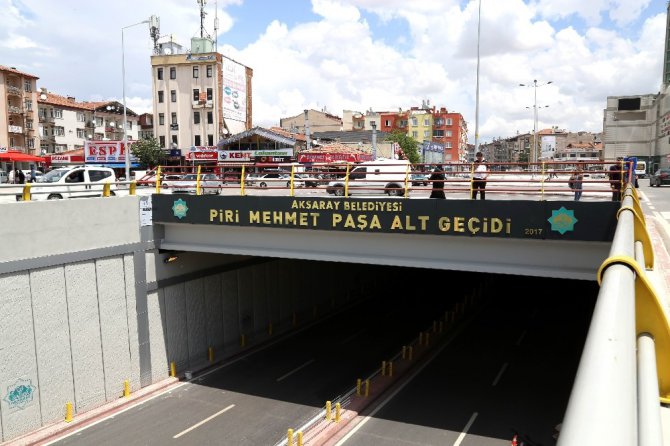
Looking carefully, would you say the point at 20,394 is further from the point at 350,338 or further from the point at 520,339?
the point at 520,339

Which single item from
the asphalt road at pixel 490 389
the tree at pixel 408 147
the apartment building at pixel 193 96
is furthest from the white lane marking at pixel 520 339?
the tree at pixel 408 147

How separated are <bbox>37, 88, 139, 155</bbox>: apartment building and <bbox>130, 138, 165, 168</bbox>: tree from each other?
18.9 m

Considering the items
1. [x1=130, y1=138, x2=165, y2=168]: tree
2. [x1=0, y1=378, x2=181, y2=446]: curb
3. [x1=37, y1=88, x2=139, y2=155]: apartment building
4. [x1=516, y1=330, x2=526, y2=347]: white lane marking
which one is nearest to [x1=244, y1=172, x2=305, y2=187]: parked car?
[x1=0, y1=378, x2=181, y2=446]: curb

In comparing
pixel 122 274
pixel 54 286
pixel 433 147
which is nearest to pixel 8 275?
pixel 54 286

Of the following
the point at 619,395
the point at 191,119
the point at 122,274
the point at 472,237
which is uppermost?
the point at 191,119

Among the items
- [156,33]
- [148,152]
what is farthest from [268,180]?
[156,33]

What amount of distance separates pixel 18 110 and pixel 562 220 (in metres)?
75.7

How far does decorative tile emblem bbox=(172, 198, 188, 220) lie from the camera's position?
18844mm

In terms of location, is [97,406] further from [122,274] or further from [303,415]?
[303,415]

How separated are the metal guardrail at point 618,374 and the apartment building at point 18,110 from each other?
251 ft

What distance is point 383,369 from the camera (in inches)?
790

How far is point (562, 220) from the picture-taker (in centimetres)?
1347

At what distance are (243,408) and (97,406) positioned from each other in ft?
15.5

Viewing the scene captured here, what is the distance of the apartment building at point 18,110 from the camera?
2650 inches
